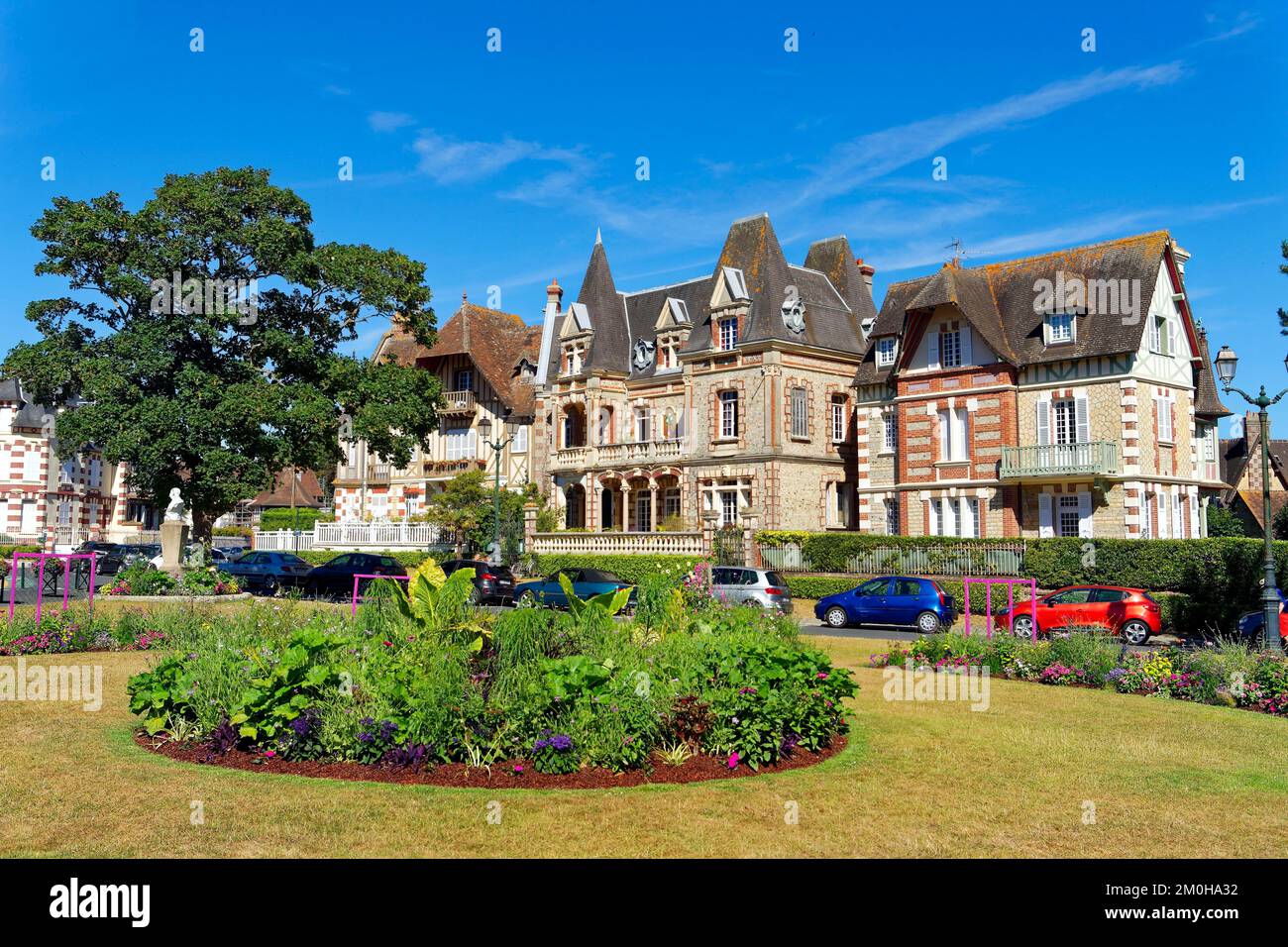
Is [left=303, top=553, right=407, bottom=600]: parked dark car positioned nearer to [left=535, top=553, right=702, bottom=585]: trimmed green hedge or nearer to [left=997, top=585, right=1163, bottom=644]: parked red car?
[left=535, top=553, right=702, bottom=585]: trimmed green hedge

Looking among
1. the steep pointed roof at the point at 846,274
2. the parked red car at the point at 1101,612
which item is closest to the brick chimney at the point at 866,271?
the steep pointed roof at the point at 846,274

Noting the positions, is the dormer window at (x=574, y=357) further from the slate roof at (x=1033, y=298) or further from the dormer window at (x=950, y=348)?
the dormer window at (x=950, y=348)

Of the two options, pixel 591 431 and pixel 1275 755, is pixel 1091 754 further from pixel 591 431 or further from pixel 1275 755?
pixel 591 431

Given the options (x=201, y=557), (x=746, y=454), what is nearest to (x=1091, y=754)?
(x=201, y=557)

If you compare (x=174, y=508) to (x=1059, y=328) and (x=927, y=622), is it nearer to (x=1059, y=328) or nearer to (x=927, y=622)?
(x=927, y=622)

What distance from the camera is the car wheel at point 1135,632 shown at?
74.7 feet

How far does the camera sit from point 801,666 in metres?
10.1

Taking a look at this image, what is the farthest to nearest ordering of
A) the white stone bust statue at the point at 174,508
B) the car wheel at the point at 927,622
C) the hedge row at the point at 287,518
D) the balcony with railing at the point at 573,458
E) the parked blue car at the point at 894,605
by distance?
the hedge row at the point at 287,518 → the balcony with railing at the point at 573,458 → the white stone bust statue at the point at 174,508 → the parked blue car at the point at 894,605 → the car wheel at the point at 927,622

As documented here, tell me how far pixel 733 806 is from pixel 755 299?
3475 cm

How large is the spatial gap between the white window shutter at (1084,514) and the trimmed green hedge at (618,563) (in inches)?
496

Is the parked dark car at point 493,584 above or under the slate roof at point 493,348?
under

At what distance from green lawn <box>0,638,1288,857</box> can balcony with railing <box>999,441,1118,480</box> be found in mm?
22886

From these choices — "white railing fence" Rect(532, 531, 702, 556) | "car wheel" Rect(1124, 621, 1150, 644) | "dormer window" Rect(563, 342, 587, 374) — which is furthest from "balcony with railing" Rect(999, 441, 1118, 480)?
"dormer window" Rect(563, 342, 587, 374)
